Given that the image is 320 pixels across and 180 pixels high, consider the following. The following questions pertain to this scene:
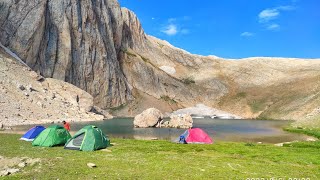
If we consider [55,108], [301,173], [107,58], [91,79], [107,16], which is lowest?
[301,173]

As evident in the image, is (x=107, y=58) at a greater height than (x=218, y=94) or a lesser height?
greater

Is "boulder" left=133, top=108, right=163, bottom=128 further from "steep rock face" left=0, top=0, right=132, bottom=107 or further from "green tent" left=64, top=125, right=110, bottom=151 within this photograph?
"steep rock face" left=0, top=0, right=132, bottom=107

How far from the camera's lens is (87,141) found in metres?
30.2

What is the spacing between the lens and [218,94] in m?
187

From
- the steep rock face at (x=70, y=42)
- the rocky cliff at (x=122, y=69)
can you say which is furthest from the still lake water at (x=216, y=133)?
the rocky cliff at (x=122, y=69)

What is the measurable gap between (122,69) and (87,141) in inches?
5342

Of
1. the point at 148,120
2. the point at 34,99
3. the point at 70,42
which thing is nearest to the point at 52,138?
the point at 148,120

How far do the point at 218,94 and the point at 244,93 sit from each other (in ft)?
45.0

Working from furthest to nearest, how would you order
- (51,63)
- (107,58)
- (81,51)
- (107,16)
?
1. (107,16)
2. (107,58)
3. (81,51)
4. (51,63)

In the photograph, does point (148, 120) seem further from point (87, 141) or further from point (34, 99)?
point (87, 141)

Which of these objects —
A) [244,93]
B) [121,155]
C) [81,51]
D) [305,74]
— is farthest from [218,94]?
[121,155]

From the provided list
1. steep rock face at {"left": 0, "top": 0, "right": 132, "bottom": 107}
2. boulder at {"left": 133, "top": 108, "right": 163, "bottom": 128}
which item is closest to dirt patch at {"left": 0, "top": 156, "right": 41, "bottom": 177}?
boulder at {"left": 133, "top": 108, "right": 163, "bottom": 128}

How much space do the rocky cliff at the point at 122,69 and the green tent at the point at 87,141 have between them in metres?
89.5

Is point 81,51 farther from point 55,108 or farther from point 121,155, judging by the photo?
point 121,155
